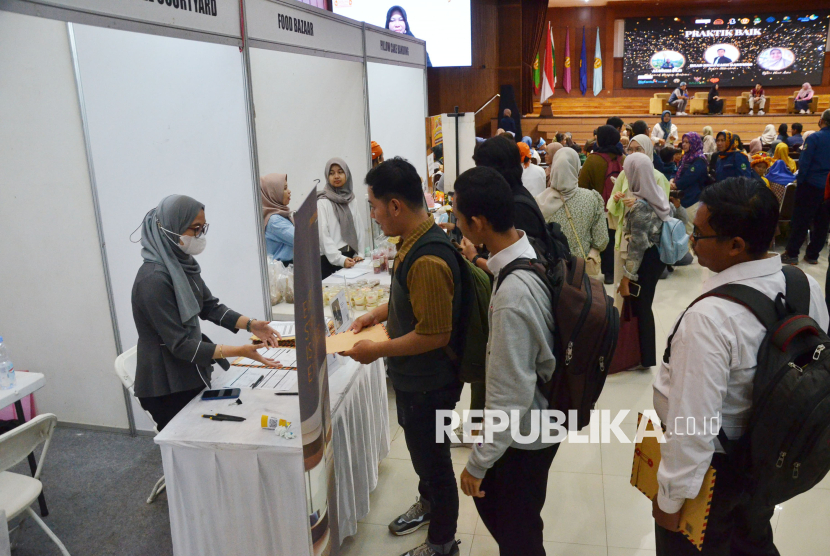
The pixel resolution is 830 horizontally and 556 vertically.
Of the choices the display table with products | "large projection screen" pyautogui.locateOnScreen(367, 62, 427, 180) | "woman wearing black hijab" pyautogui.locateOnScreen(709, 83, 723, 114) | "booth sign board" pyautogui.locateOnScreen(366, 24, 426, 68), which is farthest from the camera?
"woman wearing black hijab" pyautogui.locateOnScreen(709, 83, 723, 114)

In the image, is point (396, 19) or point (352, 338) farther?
point (396, 19)

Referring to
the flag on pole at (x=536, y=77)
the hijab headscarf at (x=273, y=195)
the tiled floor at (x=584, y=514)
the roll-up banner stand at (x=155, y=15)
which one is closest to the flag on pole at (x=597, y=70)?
the flag on pole at (x=536, y=77)

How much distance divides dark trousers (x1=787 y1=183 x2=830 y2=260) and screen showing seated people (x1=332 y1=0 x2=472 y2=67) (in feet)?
24.6

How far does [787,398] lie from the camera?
4.42ft

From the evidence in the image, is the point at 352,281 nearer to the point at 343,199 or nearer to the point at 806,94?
the point at 343,199

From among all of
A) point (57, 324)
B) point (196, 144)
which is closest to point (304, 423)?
point (196, 144)

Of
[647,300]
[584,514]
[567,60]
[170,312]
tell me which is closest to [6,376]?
[170,312]

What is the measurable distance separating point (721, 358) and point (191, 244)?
1.82 metres

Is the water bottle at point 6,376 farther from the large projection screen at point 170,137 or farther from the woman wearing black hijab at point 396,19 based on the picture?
the woman wearing black hijab at point 396,19

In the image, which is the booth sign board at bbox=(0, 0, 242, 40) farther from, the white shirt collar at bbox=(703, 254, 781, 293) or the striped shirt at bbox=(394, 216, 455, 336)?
the white shirt collar at bbox=(703, 254, 781, 293)

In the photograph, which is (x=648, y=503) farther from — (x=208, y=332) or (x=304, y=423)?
(x=208, y=332)

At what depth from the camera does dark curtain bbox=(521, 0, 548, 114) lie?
1330 centimetres

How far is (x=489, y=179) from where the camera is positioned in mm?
1678

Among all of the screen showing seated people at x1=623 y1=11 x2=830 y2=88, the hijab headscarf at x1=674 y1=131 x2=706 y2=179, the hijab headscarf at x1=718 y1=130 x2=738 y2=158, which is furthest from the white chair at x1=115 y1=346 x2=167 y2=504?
the screen showing seated people at x1=623 y1=11 x2=830 y2=88
